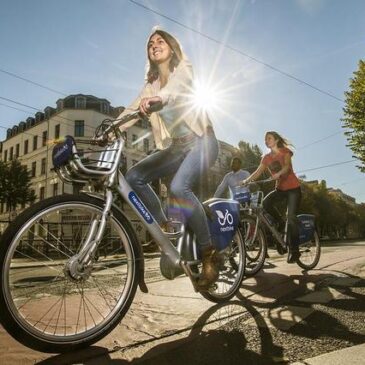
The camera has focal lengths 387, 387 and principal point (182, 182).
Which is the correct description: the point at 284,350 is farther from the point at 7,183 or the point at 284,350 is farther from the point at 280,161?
the point at 7,183

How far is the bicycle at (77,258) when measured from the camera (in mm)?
1794

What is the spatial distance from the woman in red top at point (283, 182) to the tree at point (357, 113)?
19.1m

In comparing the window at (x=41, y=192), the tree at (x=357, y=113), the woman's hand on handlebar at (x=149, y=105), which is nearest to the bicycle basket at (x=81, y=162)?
the woman's hand on handlebar at (x=149, y=105)

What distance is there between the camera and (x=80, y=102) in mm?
39625

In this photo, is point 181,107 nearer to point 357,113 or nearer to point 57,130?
point 357,113

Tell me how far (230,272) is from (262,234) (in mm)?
1598

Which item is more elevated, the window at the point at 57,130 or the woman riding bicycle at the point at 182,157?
the window at the point at 57,130

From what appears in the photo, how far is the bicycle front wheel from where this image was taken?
1.76 meters

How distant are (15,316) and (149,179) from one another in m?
1.37

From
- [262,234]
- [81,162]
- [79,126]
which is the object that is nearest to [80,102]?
[79,126]

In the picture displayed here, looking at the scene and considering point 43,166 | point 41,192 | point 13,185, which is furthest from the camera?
point 43,166

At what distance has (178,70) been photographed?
2848 mm

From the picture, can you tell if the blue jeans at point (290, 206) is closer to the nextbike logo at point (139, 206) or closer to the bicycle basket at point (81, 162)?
the nextbike logo at point (139, 206)

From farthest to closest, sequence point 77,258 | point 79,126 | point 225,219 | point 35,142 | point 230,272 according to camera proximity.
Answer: point 35,142
point 79,126
point 230,272
point 225,219
point 77,258
